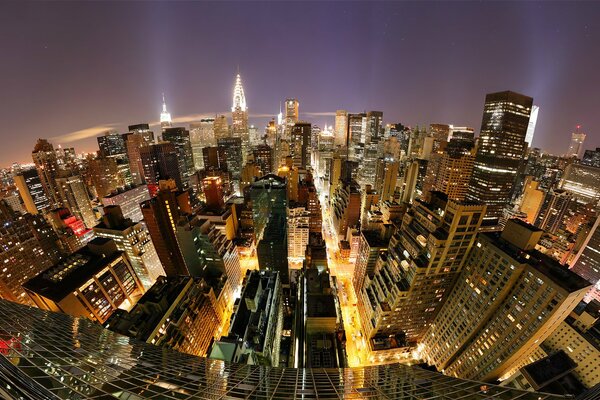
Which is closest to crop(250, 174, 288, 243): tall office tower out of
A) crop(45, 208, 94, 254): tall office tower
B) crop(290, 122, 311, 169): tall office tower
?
crop(45, 208, 94, 254): tall office tower

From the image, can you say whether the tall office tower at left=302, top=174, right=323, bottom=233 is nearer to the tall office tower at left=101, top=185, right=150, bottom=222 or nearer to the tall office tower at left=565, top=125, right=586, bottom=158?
the tall office tower at left=101, top=185, right=150, bottom=222

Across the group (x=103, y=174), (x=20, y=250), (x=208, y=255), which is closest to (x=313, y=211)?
(x=208, y=255)

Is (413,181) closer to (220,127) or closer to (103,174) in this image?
(103,174)

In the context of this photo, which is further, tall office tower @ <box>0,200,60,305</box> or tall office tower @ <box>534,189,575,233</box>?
tall office tower @ <box>534,189,575,233</box>

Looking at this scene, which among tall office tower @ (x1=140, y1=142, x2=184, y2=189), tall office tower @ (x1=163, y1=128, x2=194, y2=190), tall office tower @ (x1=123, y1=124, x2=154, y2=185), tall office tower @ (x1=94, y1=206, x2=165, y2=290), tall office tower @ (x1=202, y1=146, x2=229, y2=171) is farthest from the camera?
tall office tower @ (x1=163, y1=128, x2=194, y2=190)

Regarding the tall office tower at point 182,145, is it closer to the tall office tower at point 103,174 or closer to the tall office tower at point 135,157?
the tall office tower at point 135,157
